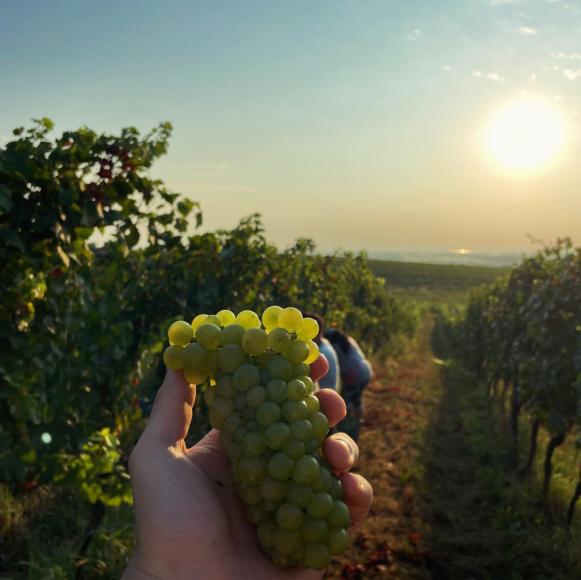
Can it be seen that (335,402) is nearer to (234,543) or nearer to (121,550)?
(234,543)

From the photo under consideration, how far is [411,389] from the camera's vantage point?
44.5 ft

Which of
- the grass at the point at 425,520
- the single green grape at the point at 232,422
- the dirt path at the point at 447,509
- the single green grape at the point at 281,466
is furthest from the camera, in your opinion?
the dirt path at the point at 447,509

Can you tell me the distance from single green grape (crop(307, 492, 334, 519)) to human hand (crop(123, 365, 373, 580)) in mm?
140

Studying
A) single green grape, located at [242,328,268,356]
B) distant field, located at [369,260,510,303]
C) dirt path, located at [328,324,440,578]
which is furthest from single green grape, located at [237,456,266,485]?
distant field, located at [369,260,510,303]

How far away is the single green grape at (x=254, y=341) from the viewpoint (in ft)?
5.67

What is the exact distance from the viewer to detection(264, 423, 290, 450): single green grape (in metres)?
1.63

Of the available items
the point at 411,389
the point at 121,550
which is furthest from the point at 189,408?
the point at 411,389

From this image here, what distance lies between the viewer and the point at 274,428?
1.64m

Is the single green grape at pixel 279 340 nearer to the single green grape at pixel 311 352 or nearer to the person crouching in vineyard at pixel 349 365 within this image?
the single green grape at pixel 311 352

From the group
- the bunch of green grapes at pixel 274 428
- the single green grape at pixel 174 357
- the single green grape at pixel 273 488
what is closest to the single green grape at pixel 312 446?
the bunch of green grapes at pixel 274 428

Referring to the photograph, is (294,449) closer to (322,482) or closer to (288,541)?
(322,482)

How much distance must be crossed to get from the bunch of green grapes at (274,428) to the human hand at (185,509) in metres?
0.08

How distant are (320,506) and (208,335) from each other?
1.98ft

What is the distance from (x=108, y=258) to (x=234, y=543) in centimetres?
466
